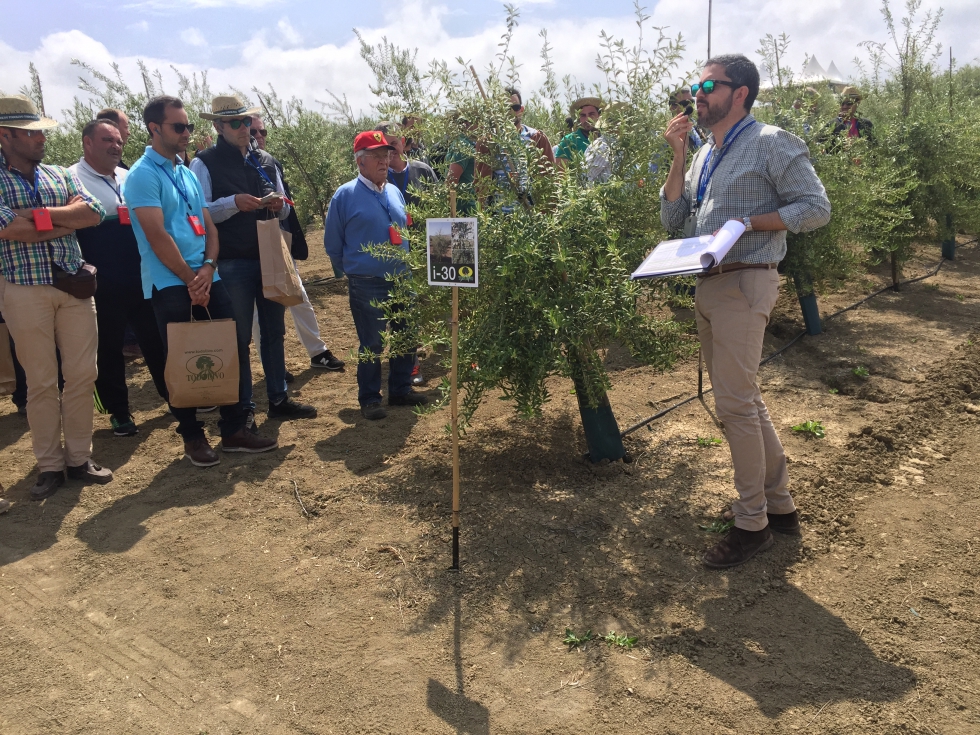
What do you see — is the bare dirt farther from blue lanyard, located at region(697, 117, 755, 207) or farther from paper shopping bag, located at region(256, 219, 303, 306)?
blue lanyard, located at region(697, 117, 755, 207)

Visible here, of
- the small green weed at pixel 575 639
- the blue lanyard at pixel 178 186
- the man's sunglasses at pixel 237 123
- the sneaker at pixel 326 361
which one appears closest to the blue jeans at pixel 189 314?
the blue lanyard at pixel 178 186

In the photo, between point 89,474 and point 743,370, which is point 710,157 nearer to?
point 743,370

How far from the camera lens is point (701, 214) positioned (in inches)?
148

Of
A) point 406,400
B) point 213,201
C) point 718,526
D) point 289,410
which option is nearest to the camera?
point 718,526

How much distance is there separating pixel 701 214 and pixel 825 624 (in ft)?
6.47

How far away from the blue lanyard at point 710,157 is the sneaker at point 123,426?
4727 millimetres

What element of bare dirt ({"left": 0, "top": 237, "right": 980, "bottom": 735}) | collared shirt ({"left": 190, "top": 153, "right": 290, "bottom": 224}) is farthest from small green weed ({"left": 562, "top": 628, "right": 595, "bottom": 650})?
collared shirt ({"left": 190, "top": 153, "right": 290, "bottom": 224})

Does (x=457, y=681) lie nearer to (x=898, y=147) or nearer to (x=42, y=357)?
(x=42, y=357)

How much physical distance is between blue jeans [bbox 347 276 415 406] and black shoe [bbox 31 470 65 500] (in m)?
2.20

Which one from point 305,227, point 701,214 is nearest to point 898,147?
point 701,214

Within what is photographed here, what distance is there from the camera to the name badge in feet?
15.4

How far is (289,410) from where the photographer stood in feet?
20.5

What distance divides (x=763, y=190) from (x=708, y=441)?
6.94 ft

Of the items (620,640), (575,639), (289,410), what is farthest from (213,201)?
(620,640)
